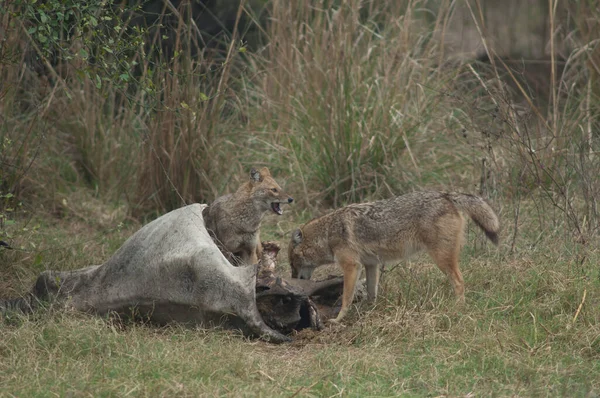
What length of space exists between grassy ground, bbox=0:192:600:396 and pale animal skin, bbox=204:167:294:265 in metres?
1.17

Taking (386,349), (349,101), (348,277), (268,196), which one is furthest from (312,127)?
(386,349)

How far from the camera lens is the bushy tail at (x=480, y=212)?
22.4ft

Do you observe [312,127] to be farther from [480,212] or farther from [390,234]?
[480,212]

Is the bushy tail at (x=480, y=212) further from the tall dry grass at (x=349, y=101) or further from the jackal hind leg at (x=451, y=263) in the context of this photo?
the tall dry grass at (x=349, y=101)

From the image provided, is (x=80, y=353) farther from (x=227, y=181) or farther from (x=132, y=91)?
(x=132, y=91)

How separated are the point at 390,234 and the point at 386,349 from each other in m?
1.28

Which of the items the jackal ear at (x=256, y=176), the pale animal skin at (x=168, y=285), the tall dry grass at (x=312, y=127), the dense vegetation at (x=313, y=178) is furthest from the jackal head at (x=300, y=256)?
the tall dry grass at (x=312, y=127)

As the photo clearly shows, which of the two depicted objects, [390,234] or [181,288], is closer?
[181,288]

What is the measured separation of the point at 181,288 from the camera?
620 cm

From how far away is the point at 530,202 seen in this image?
9492 millimetres

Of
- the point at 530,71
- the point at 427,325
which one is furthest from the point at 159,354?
the point at 530,71

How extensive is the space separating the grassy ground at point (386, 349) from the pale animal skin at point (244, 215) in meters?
1.17

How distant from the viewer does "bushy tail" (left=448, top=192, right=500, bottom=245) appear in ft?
22.4

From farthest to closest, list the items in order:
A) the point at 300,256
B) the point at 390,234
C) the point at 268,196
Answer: the point at 268,196 < the point at 300,256 < the point at 390,234
